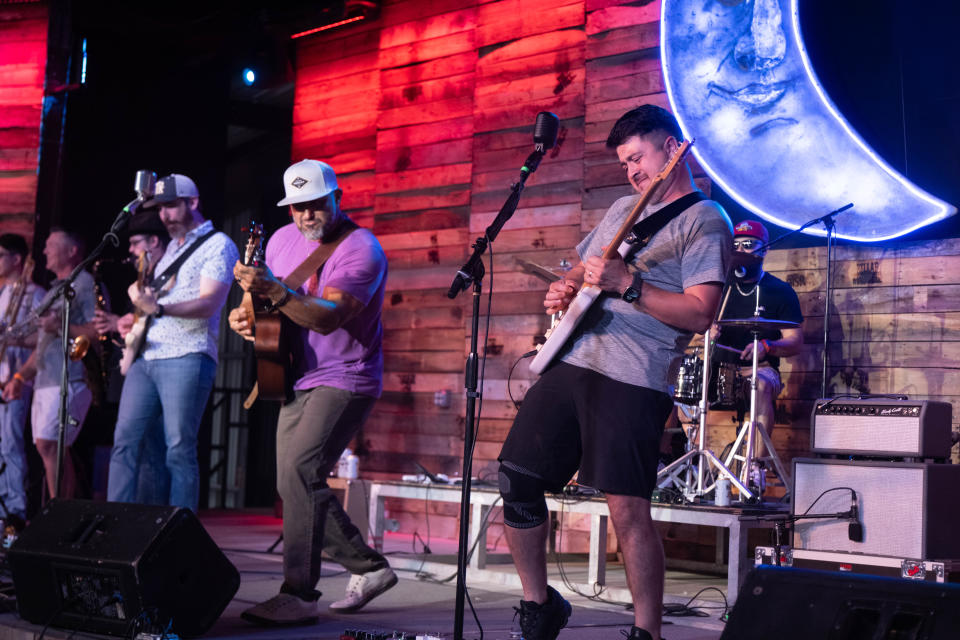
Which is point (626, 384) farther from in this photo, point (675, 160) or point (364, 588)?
point (364, 588)

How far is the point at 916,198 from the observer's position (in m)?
5.85

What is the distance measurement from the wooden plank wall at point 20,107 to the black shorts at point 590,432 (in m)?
6.98

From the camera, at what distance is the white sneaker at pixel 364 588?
422cm

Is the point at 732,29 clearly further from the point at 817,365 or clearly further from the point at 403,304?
the point at 403,304

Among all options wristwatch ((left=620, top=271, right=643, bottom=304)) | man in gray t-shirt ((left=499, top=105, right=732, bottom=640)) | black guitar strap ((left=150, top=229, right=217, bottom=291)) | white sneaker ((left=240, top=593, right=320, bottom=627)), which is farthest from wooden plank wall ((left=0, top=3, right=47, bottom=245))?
wristwatch ((left=620, top=271, right=643, bottom=304))

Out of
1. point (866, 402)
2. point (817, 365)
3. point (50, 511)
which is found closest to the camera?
point (50, 511)

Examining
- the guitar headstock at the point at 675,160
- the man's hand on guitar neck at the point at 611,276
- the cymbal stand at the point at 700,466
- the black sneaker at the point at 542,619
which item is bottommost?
the black sneaker at the point at 542,619

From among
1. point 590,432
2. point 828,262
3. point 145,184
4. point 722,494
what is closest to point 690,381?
point 722,494

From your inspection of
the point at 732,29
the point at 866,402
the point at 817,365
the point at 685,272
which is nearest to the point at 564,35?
the point at 732,29

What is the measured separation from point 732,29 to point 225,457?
7.91 meters

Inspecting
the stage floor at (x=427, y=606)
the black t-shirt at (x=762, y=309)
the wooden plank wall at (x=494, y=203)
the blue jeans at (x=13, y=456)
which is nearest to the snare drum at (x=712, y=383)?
the black t-shirt at (x=762, y=309)

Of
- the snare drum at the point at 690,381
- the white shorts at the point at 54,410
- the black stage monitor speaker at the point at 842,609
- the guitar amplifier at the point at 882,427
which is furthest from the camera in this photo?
the white shorts at the point at 54,410

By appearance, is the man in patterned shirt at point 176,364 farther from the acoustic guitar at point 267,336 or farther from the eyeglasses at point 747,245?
the eyeglasses at point 747,245

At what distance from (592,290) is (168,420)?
2416 millimetres
